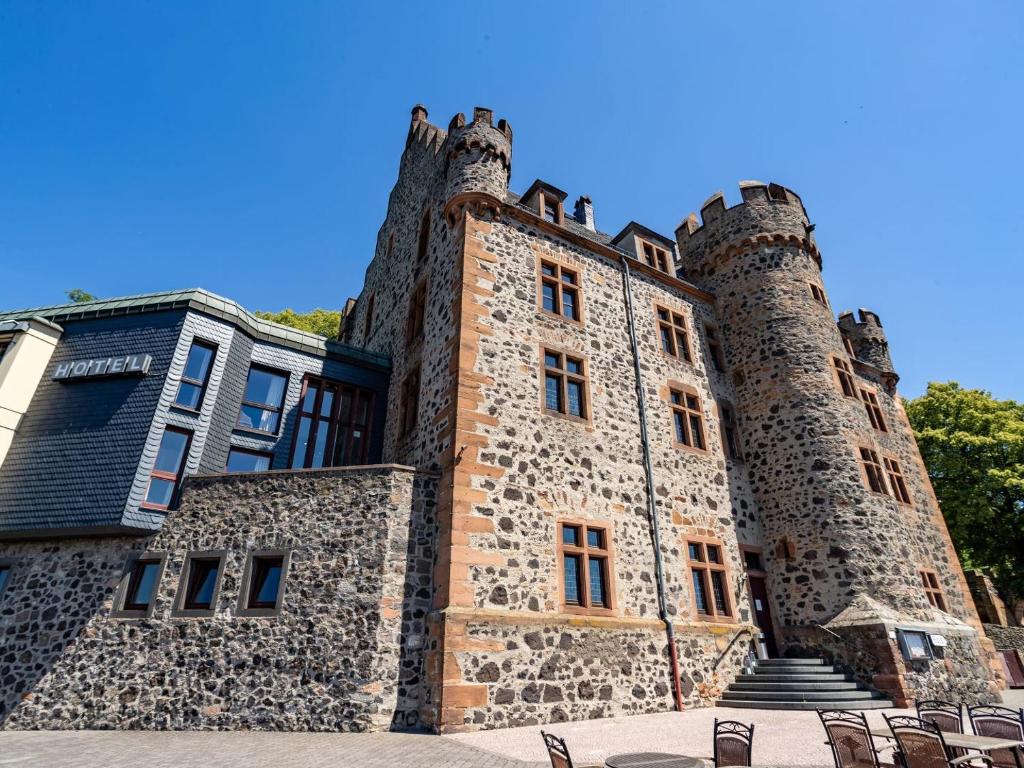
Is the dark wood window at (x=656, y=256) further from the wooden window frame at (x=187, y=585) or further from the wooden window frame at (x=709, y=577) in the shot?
the wooden window frame at (x=187, y=585)

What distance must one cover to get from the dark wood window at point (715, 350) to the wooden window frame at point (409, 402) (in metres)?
10.1

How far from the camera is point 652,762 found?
16.7 feet

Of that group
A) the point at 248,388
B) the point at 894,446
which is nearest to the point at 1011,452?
the point at 894,446

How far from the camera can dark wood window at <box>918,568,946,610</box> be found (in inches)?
764

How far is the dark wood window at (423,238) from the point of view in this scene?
18.2 meters

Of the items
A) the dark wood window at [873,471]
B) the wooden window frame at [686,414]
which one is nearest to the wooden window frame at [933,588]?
the dark wood window at [873,471]

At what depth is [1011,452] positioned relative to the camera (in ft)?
89.7

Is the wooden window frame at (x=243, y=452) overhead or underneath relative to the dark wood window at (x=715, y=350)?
underneath

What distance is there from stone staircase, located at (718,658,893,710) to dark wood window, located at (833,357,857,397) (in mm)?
8773

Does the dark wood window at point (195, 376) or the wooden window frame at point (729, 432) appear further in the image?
the wooden window frame at point (729, 432)

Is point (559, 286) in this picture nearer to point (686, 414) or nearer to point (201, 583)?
point (686, 414)

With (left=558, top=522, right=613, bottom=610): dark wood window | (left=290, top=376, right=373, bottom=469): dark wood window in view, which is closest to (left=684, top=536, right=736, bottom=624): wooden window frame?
(left=558, top=522, right=613, bottom=610): dark wood window

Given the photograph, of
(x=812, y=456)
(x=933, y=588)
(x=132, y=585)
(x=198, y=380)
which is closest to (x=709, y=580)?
(x=812, y=456)

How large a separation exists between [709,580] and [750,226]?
1295 cm
